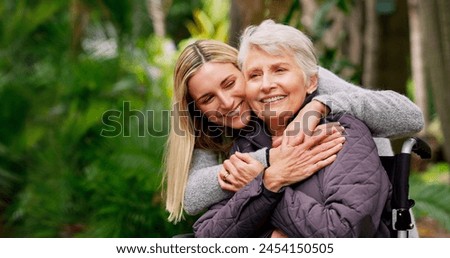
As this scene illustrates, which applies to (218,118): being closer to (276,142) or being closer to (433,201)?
(276,142)

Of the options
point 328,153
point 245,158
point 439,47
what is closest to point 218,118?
point 245,158

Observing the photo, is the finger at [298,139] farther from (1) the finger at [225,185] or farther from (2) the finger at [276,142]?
(1) the finger at [225,185]

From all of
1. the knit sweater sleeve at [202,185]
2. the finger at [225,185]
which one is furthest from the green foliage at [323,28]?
the finger at [225,185]

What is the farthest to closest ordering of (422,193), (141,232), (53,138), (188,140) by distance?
(53,138) < (141,232) < (422,193) < (188,140)

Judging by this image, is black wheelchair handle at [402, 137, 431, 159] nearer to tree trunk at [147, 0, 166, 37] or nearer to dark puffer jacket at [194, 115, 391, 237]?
dark puffer jacket at [194, 115, 391, 237]

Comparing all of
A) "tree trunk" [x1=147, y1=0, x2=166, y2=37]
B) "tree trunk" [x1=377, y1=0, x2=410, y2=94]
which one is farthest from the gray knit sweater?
"tree trunk" [x1=147, y1=0, x2=166, y2=37]

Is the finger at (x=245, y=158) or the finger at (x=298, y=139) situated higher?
the finger at (x=298, y=139)

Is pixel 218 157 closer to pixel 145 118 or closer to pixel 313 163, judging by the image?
pixel 313 163

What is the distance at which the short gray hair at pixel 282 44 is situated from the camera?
7.38 feet

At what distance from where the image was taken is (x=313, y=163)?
2.16 m

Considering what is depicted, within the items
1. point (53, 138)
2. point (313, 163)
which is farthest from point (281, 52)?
point (53, 138)

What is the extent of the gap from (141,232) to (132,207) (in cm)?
19

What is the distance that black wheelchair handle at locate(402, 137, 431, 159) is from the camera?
2.40m

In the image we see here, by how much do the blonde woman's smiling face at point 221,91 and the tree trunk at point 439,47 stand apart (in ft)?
8.73
